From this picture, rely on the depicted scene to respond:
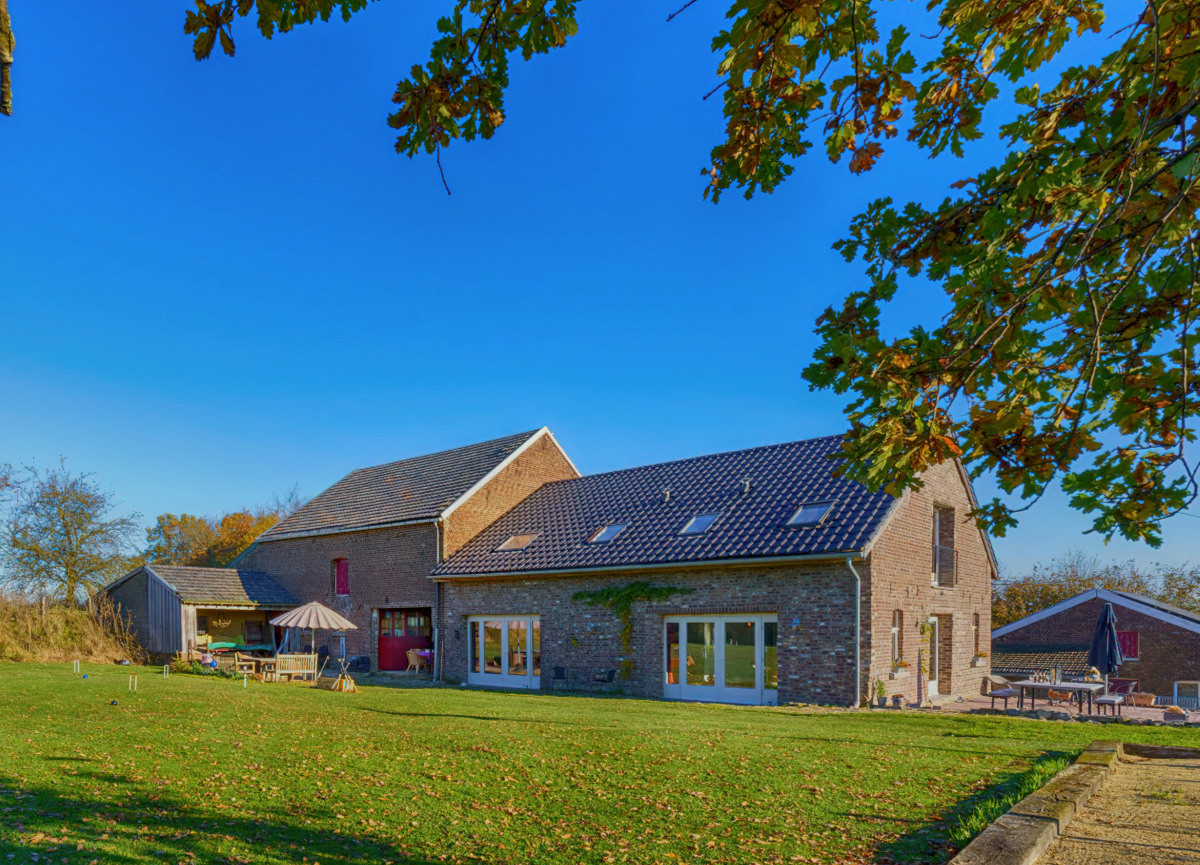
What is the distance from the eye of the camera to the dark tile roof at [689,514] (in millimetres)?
17391

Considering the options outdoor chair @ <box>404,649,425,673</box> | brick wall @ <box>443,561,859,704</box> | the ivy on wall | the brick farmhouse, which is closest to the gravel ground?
brick wall @ <box>443,561,859,704</box>

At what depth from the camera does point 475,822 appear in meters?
6.35

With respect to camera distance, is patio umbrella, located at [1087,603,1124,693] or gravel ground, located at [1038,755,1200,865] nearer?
gravel ground, located at [1038,755,1200,865]

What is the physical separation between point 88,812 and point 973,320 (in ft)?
24.0

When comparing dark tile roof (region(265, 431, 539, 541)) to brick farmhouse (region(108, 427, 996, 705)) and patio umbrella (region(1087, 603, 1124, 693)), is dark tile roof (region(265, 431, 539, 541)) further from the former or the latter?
patio umbrella (region(1087, 603, 1124, 693))

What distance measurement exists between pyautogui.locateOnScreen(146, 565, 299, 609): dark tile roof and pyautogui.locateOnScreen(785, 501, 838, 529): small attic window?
1949cm

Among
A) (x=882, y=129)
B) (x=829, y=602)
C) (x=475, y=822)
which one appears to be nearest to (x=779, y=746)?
(x=475, y=822)

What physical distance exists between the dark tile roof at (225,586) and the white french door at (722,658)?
54.5 ft

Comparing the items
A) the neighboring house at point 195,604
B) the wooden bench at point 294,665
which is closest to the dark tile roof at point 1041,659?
the wooden bench at point 294,665

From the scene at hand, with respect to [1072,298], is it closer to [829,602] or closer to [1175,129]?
[1175,129]

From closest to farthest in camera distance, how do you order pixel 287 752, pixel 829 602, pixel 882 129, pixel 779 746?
pixel 882 129, pixel 287 752, pixel 779 746, pixel 829 602

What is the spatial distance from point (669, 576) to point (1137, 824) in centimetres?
1347

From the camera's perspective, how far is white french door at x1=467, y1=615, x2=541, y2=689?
70.3ft

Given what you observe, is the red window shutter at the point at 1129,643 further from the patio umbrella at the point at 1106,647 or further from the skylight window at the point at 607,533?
the skylight window at the point at 607,533
